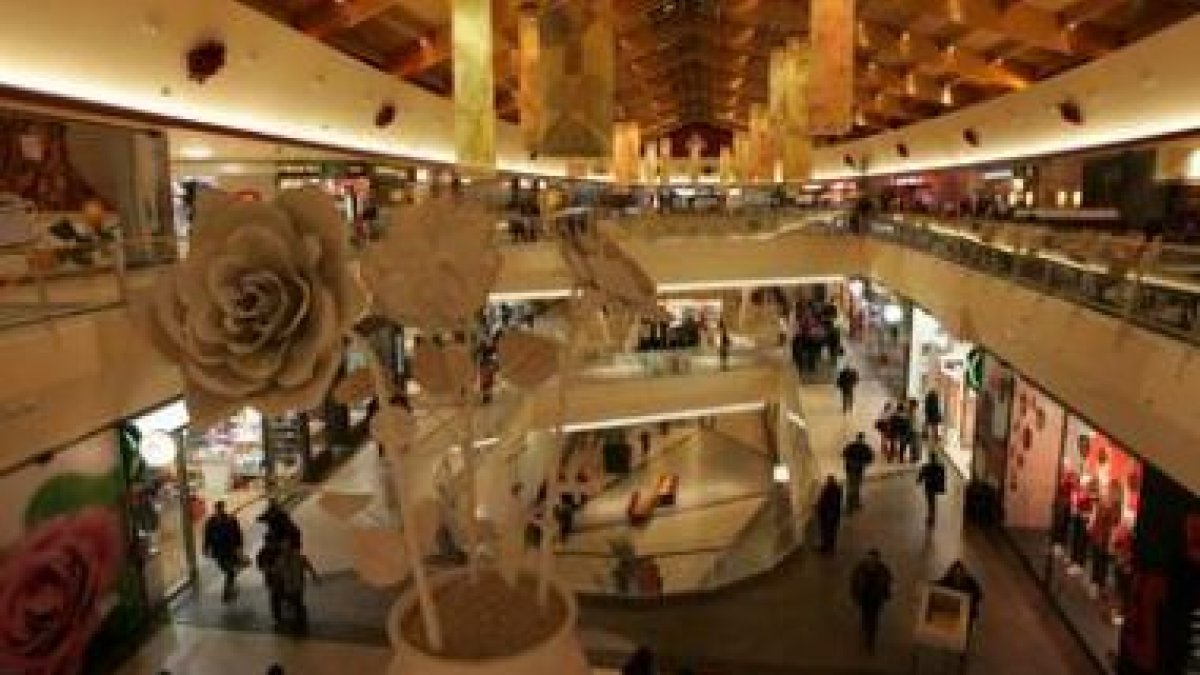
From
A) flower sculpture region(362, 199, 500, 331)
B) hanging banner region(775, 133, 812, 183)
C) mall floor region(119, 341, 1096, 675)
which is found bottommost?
mall floor region(119, 341, 1096, 675)

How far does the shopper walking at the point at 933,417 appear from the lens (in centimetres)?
1811

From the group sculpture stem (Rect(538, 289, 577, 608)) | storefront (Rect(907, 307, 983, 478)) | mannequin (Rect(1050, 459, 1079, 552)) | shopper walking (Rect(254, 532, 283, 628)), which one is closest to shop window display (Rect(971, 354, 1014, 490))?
storefront (Rect(907, 307, 983, 478))

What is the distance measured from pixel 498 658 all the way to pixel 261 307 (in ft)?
2.14

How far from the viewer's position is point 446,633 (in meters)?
1.59

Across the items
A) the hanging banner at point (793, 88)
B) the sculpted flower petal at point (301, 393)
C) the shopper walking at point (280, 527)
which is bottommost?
the shopper walking at point (280, 527)

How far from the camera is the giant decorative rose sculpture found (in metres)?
1.30

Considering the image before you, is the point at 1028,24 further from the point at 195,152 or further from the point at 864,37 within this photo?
the point at 195,152

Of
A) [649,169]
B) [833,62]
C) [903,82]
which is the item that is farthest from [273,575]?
[649,169]

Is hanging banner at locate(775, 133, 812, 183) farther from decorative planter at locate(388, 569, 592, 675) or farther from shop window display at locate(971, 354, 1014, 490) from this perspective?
decorative planter at locate(388, 569, 592, 675)

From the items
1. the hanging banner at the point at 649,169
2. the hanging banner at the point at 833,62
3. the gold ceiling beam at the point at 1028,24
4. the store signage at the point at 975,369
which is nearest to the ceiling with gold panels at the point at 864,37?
the gold ceiling beam at the point at 1028,24

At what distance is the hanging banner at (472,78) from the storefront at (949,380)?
868 centimetres

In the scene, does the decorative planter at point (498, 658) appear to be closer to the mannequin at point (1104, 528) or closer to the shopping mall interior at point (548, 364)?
the shopping mall interior at point (548, 364)

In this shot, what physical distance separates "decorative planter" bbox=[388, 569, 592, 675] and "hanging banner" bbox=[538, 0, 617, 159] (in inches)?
198

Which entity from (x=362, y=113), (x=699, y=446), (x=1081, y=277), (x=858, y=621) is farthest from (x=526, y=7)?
(x=699, y=446)
